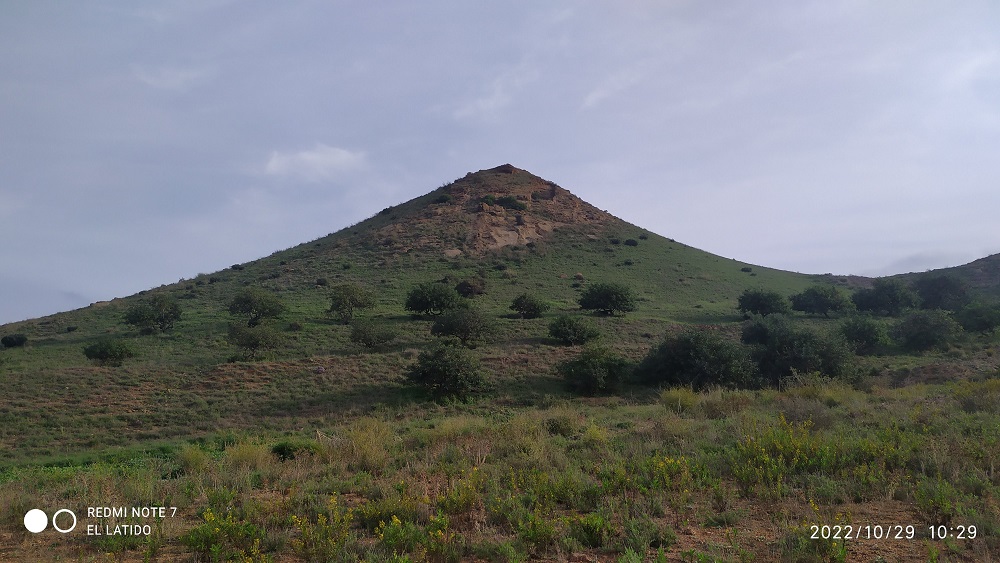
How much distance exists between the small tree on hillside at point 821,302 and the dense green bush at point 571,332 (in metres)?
24.8

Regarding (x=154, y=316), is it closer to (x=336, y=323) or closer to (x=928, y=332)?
(x=336, y=323)

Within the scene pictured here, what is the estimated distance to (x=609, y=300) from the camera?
41.7 meters

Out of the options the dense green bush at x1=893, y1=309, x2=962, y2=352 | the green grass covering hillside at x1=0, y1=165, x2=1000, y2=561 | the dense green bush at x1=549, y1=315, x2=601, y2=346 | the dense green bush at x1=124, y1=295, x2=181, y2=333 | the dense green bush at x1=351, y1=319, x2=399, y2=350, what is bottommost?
the dense green bush at x1=893, y1=309, x2=962, y2=352

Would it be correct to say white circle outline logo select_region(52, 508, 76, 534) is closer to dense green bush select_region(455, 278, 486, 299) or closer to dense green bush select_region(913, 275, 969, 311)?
dense green bush select_region(455, 278, 486, 299)

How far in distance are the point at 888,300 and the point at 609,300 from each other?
25.6m

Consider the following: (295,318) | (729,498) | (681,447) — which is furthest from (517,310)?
(729,498)

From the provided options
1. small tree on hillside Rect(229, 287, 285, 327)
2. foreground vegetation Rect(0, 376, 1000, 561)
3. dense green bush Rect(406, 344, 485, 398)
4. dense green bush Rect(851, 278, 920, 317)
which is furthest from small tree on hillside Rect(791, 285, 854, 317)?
small tree on hillside Rect(229, 287, 285, 327)

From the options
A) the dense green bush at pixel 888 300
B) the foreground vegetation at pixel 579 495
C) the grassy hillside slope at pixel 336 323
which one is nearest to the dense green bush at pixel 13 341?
the grassy hillside slope at pixel 336 323

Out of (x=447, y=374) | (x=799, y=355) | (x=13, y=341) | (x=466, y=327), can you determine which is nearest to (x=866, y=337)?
(x=799, y=355)

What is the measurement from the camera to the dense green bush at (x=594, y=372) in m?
23.4

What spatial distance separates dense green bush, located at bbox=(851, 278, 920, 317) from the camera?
4475 cm

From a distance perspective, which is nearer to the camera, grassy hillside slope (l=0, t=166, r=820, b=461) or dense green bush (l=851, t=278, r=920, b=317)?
grassy hillside slope (l=0, t=166, r=820, b=461)

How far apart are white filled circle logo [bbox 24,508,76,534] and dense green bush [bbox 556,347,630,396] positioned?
64.8 feet

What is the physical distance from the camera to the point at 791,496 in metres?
5.98
